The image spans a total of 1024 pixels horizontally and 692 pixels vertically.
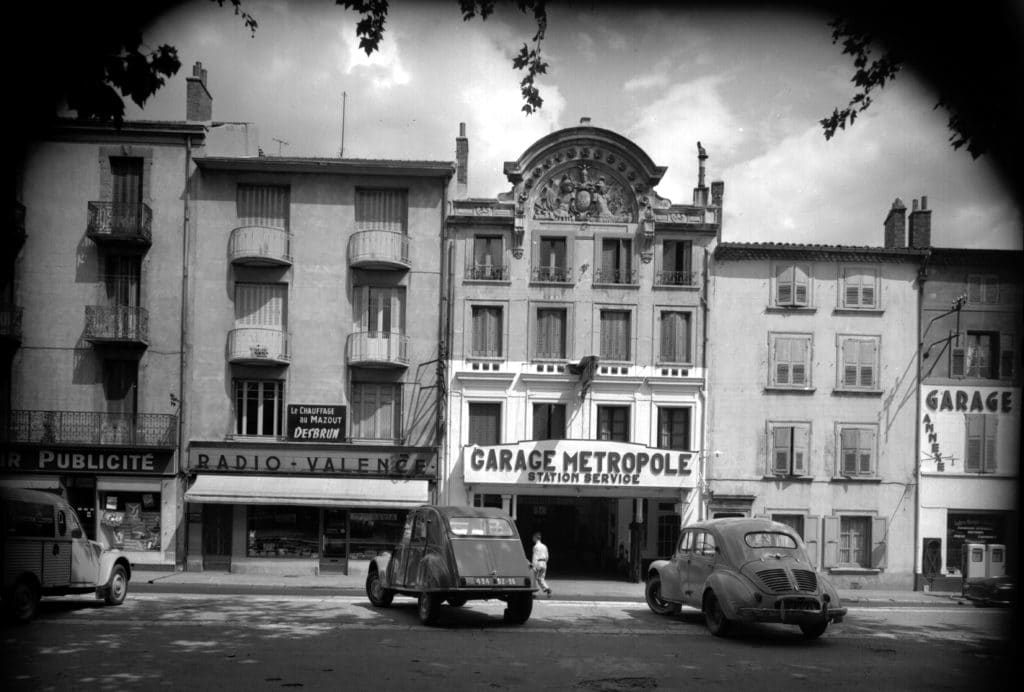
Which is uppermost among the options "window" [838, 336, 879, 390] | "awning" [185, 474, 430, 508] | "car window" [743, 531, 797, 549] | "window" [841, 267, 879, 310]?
"window" [841, 267, 879, 310]

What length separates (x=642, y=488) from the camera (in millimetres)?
28328

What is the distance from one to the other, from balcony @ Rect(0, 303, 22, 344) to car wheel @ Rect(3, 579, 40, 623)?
626 inches

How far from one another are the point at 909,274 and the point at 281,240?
71.1 ft

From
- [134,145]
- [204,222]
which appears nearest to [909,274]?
[204,222]

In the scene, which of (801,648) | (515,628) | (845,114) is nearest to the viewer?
(845,114)

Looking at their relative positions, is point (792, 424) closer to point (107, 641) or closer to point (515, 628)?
point (515, 628)

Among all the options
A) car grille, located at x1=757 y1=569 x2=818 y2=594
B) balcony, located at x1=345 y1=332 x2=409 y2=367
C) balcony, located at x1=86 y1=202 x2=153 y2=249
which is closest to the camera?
car grille, located at x1=757 y1=569 x2=818 y2=594

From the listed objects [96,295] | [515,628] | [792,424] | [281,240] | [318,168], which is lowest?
[515,628]

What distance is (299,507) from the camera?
28.6 meters

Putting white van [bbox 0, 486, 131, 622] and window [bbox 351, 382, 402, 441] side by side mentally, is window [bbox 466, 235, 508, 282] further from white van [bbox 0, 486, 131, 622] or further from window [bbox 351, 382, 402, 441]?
white van [bbox 0, 486, 131, 622]

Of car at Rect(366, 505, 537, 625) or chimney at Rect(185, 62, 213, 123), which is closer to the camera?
car at Rect(366, 505, 537, 625)

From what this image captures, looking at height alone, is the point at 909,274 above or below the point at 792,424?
above

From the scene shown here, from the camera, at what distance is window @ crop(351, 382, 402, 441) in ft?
96.3

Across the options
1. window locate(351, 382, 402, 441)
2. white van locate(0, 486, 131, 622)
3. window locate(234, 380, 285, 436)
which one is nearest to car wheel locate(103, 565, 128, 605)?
white van locate(0, 486, 131, 622)
